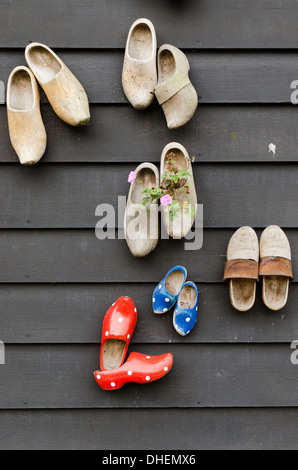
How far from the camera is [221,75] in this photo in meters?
2.38

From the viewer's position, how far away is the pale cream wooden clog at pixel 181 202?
7.54ft

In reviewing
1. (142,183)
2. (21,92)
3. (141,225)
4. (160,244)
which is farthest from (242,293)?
(21,92)

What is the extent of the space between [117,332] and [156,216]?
45 centimetres

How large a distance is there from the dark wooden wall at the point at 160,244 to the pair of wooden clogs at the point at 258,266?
5 cm

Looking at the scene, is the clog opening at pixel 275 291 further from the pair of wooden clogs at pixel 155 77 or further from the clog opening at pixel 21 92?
the clog opening at pixel 21 92

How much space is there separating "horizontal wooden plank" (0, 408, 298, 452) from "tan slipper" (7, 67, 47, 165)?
38.6 inches

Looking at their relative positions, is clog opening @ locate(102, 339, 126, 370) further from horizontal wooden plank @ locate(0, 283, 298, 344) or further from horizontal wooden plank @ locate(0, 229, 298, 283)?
horizontal wooden plank @ locate(0, 229, 298, 283)

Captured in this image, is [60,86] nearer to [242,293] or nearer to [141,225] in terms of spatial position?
[141,225]

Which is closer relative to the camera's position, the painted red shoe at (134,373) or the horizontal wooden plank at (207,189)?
the painted red shoe at (134,373)

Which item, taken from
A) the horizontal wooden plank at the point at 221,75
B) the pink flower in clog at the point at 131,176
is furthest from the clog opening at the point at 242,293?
the horizontal wooden plank at the point at 221,75

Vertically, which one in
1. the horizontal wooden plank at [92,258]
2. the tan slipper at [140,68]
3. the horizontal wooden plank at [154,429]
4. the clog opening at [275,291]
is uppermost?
the tan slipper at [140,68]

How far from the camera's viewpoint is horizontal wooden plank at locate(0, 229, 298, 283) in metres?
2.35

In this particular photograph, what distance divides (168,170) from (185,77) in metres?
0.35

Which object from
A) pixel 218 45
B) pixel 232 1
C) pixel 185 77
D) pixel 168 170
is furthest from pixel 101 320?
pixel 232 1
